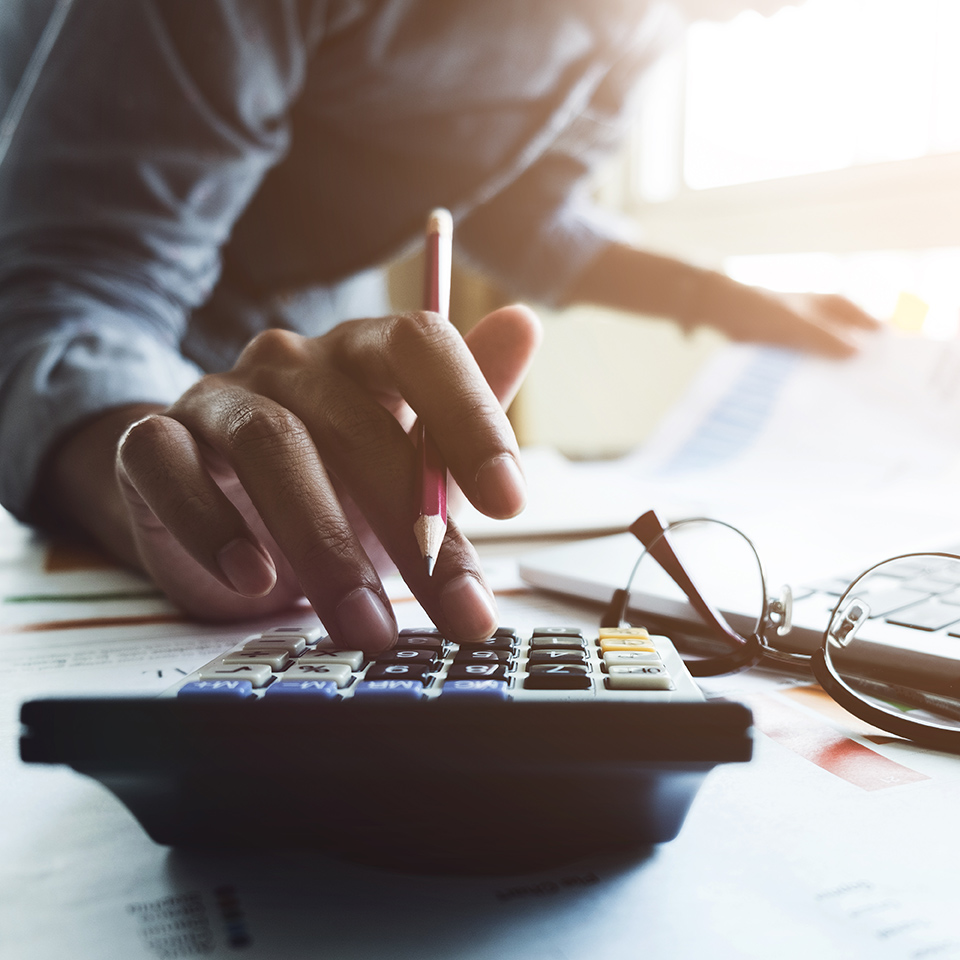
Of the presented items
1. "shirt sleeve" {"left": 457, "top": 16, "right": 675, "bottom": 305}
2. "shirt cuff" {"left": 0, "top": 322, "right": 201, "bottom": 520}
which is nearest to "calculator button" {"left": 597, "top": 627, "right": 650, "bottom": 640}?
"shirt cuff" {"left": 0, "top": 322, "right": 201, "bottom": 520}

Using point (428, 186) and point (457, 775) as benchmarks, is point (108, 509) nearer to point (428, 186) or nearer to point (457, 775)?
point (457, 775)

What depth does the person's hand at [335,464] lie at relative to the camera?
26 cm

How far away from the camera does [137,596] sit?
437 mm

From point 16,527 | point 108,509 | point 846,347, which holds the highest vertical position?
point 846,347

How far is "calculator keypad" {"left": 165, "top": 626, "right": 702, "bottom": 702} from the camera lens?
7.3 inches

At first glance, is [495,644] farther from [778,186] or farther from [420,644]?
[778,186]

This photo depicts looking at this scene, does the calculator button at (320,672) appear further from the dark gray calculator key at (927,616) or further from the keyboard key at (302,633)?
the dark gray calculator key at (927,616)

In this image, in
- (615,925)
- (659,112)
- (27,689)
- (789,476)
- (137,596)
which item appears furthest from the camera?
(659,112)

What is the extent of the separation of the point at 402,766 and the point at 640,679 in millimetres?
69

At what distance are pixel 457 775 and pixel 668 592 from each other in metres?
0.23

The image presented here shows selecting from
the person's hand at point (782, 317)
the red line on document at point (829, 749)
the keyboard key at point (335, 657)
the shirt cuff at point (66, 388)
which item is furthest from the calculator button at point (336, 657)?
the person's hand at point (782, 317)

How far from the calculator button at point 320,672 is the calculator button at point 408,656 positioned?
0.05ft

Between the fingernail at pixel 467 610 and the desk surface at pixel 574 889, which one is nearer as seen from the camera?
the desk surface at pixel 574 889

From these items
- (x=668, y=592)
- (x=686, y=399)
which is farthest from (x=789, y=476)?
(x=668, y=592)
